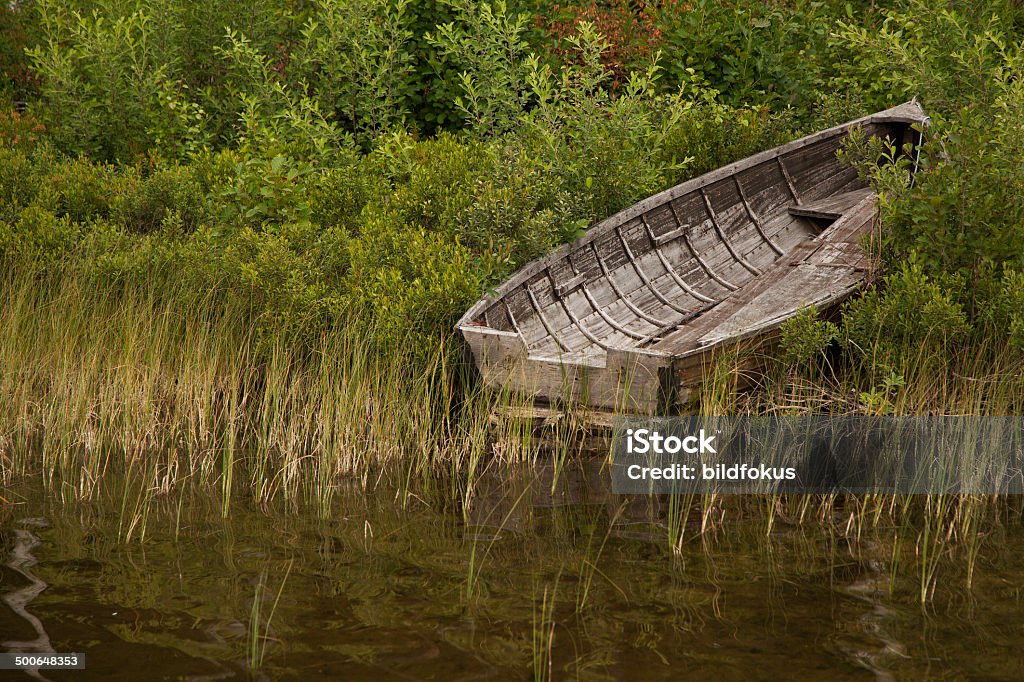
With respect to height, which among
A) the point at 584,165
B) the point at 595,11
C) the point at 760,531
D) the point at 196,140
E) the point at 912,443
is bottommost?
the point at 760,531

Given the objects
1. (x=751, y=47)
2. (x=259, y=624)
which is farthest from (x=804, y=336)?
(x=751, y=47)

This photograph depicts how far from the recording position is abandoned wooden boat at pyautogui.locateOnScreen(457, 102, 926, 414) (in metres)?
6.52

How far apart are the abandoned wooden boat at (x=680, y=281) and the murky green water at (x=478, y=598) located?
3.58ft

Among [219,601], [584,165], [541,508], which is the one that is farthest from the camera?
→ [584,165]

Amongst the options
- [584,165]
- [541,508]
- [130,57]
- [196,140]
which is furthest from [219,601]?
[130,57]

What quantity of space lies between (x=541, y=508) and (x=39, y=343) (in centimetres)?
398

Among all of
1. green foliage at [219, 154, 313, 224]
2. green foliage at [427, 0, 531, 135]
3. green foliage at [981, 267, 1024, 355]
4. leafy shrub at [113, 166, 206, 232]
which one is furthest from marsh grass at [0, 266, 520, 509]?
green foliage at [427, 0, 531, 135]

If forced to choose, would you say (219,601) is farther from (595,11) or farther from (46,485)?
(595,11)

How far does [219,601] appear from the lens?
4.44 metres

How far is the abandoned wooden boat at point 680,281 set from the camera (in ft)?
21.4

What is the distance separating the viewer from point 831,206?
9773 millimetres

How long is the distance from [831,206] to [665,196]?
201cm

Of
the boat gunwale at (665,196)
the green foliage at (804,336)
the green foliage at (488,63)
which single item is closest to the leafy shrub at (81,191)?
the green foliage at (488,63)

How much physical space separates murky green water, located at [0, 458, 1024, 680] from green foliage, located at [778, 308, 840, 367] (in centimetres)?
148
